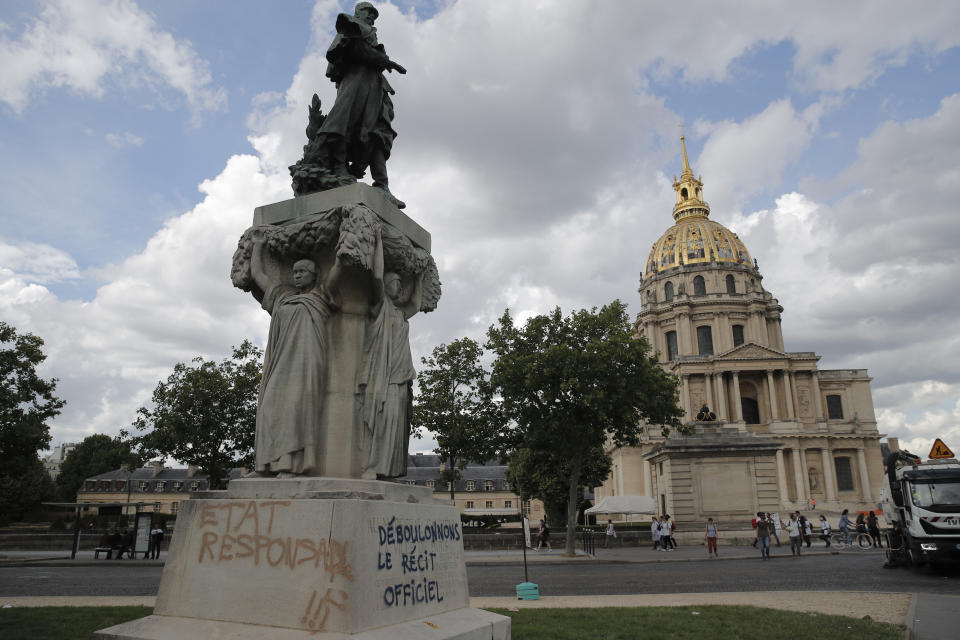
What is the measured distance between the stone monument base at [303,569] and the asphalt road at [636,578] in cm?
989

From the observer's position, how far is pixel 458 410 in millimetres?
33812

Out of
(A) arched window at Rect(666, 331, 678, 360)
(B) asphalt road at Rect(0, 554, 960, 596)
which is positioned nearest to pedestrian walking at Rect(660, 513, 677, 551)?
(B) asphalt road at Rect(0, 554, 960, 596)

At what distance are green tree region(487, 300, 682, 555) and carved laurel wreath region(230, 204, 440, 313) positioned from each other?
22.0 meters

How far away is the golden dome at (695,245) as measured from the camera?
300ft

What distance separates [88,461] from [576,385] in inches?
3178

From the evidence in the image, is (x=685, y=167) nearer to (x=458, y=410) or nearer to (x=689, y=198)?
(x=689, y=198)

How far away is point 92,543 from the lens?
104 ft

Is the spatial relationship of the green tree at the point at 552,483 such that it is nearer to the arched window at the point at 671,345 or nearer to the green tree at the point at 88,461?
the arched window at the point at 671,345

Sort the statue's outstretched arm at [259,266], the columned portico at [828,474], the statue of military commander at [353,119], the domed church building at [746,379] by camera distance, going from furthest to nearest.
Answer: the domed church building at [746,379]
the columned portico at [828,474]
the statue of military commander at [353,119]
the statue's outstretched arm at [259,266]

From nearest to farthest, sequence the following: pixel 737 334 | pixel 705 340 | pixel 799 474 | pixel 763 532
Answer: pixel 763 532 → pixel 799 474 → pixel 705 340 → pixel 737 334

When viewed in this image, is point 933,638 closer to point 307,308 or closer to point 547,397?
point 307,308

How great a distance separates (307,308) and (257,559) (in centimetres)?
167

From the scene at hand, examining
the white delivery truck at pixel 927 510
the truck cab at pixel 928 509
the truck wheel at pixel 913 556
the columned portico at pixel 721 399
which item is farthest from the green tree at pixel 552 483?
the truck cab at pixel 928 509

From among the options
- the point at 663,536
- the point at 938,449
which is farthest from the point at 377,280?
the point at 663,536
